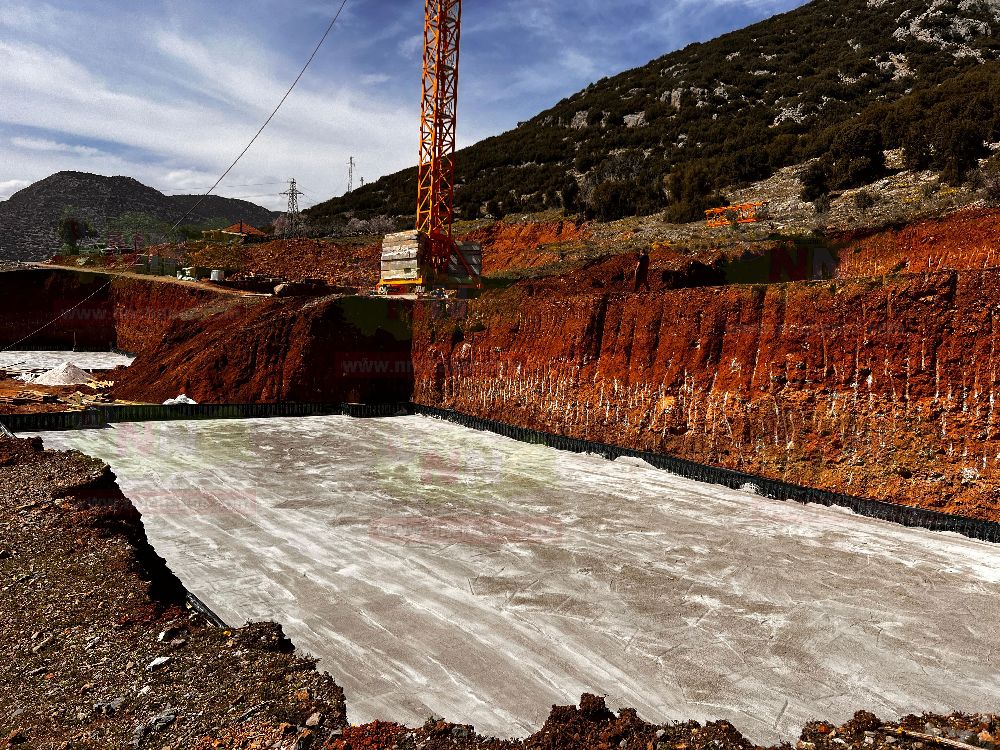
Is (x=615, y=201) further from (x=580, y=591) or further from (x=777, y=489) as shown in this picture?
(x=580, y=591)

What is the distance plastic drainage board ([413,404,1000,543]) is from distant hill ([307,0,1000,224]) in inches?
864

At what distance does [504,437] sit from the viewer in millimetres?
19578

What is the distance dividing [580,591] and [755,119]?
1996 inches

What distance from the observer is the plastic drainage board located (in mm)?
10789

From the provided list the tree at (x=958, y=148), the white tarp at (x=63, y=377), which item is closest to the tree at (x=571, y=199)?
the tree at (x=958, y=148)

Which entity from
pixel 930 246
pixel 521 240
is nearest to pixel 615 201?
pixel 521 240

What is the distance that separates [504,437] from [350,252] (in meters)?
37.7

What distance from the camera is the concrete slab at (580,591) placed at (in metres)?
6.46

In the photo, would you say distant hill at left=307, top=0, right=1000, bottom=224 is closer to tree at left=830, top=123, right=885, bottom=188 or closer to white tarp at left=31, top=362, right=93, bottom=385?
tree at left=830, top=123, right=885, bottom=188

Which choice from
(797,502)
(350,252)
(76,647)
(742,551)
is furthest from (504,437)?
(350,252)

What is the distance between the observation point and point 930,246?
73.9 feet

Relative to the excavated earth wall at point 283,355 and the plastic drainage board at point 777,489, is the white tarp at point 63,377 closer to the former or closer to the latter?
the excavated earth wall at point 283,355

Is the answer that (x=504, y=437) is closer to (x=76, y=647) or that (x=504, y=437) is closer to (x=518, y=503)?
(x=518, y=503)

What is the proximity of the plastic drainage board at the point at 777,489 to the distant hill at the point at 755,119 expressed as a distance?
2193 centimetres
